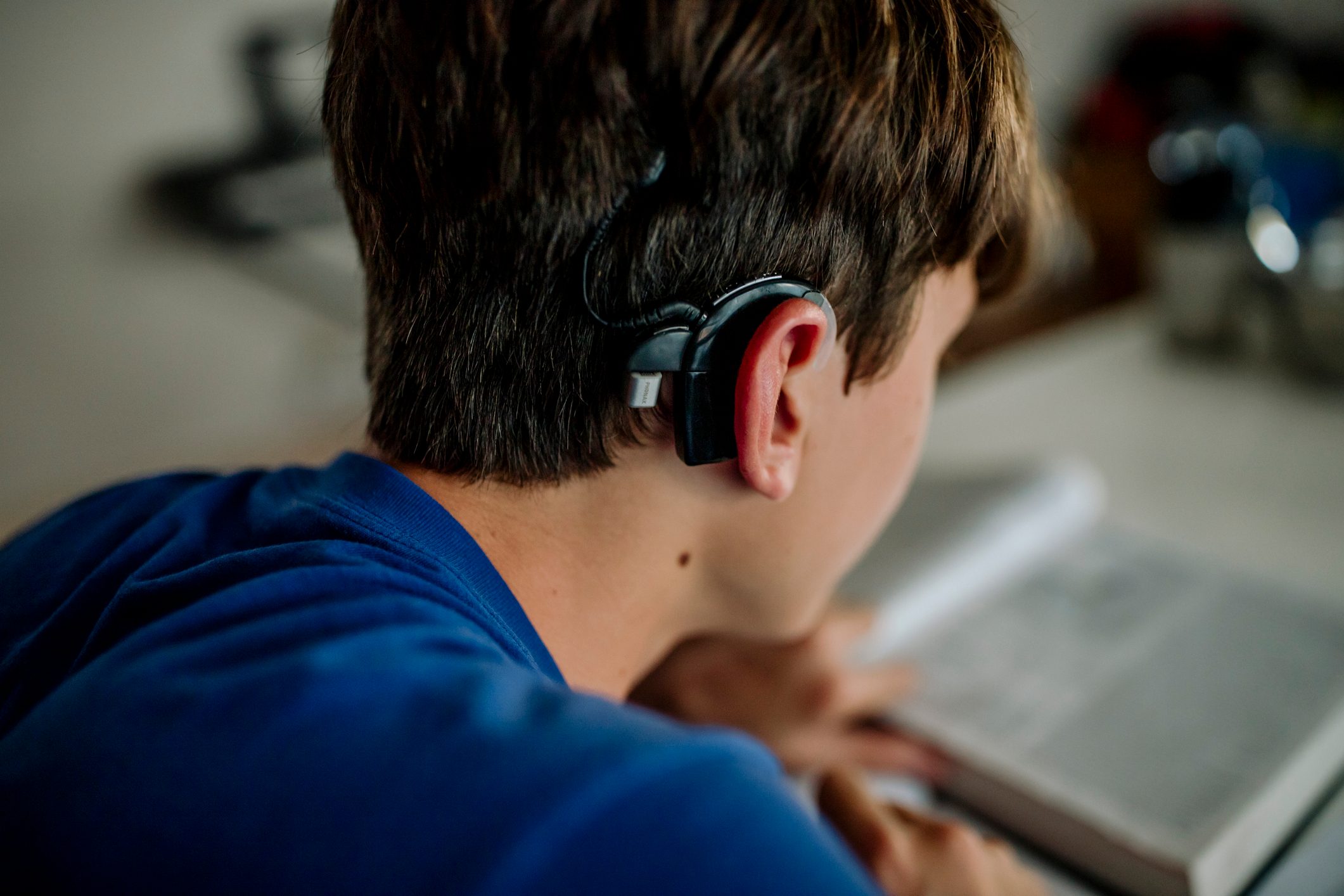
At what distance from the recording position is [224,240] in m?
1.91

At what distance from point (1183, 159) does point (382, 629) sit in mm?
1253

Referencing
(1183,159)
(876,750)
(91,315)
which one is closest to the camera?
(876,750)

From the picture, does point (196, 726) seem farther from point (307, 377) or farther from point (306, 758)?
point (307, 377)

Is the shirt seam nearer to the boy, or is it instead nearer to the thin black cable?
the boy

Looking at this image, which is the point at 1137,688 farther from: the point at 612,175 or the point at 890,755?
the point at 612,175

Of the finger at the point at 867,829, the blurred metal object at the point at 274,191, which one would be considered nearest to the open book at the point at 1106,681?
the finger at the point at 867,829

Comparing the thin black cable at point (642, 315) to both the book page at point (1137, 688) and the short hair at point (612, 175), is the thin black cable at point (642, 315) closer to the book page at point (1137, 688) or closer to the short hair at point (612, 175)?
the short hair at point (612, 175)

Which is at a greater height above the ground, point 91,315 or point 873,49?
point 873,49

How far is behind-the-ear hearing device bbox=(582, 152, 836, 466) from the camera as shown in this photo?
0.48 meters

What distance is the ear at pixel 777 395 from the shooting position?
1.58ft

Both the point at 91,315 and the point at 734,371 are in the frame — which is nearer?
the point at 734,371

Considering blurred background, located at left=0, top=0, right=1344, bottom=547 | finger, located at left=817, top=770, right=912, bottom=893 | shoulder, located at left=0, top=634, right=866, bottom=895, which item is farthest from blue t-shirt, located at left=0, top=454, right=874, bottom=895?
blurred background, located at left=0, top=0, right=1344, bottom=547

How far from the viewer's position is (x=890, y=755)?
72cm

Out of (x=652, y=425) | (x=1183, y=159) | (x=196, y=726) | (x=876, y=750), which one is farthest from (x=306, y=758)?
(x=1183, y=159)
